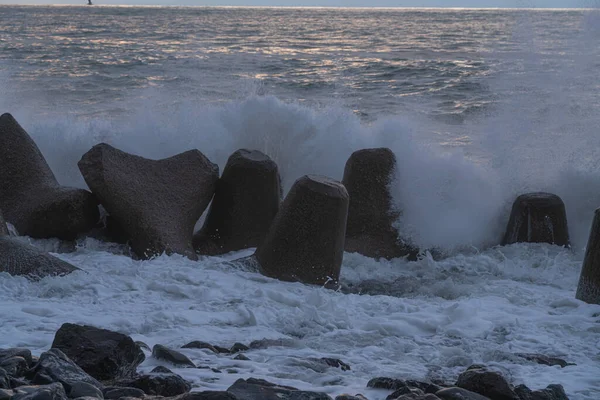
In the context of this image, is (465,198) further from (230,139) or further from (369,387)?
(369,387)

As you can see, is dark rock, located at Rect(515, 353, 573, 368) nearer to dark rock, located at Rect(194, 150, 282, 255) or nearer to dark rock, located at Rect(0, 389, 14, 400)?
dark rock, located at Rect(0, 389, 14, 400)

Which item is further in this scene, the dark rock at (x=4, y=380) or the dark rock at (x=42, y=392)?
the dark rock at (x=4, y=380)

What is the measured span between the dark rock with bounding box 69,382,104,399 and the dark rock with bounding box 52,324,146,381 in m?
0.47

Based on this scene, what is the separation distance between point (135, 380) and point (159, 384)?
112 mm

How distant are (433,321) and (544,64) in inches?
536

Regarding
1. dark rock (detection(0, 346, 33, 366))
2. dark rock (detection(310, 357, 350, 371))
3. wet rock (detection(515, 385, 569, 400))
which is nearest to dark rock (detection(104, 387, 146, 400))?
dark rock (detection(0, 346, 33, 366))

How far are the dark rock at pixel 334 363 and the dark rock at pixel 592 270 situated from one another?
7.26ft

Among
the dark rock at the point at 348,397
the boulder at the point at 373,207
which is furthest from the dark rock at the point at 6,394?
the boulder at the point at 373,207

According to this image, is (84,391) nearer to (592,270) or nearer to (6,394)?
(6,394)

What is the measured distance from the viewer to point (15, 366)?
336 cm

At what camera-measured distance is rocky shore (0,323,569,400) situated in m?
3.14

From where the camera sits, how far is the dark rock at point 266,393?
3252 millimetres

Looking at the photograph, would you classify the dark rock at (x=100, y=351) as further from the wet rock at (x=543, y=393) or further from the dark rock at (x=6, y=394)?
the wet rock at (x=543, y=393)

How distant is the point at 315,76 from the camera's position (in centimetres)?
1847
